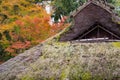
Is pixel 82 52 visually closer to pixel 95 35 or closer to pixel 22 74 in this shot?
pixel 95 35

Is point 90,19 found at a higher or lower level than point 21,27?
higher

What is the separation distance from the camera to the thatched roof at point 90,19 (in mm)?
9664

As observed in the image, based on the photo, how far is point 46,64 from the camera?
29.7 ft

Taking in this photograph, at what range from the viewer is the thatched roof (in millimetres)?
9664

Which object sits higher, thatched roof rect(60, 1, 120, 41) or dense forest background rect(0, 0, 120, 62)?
thatched roof rect(60, 1, 120, 41)

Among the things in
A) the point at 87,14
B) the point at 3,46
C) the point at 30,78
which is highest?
the point at 87,14

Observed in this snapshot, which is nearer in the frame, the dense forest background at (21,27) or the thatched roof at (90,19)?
the thatched roof at (90,19)

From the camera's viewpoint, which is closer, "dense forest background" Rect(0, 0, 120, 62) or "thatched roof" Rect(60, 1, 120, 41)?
"thatched roof" Rect(60, 1, 120, 41)

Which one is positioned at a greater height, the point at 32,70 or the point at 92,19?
the point at 92,19

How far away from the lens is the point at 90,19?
32.3 feet

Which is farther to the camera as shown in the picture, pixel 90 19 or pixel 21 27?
pixel 21 27

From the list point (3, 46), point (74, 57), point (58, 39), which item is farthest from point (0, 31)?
point (74, 57)

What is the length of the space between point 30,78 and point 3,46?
34.4 ft

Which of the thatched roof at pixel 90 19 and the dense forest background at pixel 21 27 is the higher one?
the thatched roof at pixel 90 19
